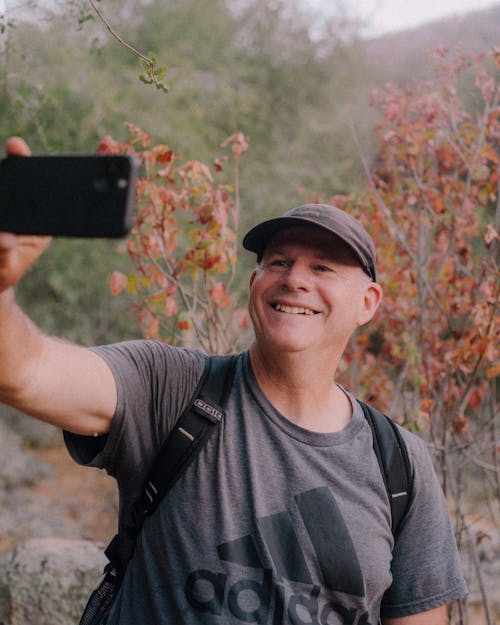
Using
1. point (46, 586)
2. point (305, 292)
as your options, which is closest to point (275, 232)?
point (305, 292)

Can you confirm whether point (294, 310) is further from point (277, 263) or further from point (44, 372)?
point (44, 372)

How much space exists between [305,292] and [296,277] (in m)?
0.05

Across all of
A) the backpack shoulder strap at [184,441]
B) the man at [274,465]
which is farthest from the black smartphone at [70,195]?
the backpack shoulder strap at [184,441]

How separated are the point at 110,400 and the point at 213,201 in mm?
1577

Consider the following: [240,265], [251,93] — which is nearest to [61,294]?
[240,265]

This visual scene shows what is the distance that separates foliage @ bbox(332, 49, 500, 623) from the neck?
1210 mm

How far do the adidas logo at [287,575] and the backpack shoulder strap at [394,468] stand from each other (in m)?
0.17

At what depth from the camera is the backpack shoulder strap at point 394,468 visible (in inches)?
71.9

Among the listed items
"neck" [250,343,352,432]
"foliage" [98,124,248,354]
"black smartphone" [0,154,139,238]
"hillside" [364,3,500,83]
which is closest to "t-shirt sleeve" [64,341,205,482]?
"neck" [250,343,352,432]

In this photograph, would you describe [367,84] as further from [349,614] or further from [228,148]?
[349,614]

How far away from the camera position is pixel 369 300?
2021mm

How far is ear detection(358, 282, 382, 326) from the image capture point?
2004 mm

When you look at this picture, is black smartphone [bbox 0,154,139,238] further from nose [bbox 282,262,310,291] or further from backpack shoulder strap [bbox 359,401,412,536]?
backpack shoulder strap [bbox 359,401,412,536]

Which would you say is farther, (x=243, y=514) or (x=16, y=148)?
(x=243, y=514)
